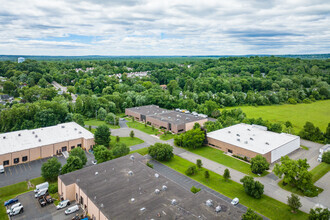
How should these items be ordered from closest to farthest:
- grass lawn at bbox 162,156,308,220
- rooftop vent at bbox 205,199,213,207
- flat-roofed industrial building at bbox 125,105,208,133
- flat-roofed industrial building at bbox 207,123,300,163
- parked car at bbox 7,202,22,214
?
rooftop vent at bbox 205,199,213,207 → parked car at bbox 7,202,22,214 → grass lawn at bbox 162,156,308,220 → flat-roofed industrial building at bbox 207,123,300,163 → flat-roofed industrial building at bbox 125,105,208,133

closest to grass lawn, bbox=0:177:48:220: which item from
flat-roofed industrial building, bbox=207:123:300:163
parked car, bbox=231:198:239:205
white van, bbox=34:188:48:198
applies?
white van, bbox=34:188:48:198

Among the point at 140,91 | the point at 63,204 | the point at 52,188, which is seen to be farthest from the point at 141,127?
the point at 140,91

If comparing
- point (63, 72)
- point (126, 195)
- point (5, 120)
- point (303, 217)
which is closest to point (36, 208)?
point (126, 195)

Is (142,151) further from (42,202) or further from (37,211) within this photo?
(37,211)

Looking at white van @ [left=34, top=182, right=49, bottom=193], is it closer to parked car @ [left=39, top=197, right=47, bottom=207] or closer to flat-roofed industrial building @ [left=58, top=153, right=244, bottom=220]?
parked car @ [left=39, top=197, right=47, bottom=207]

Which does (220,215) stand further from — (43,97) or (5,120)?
(43,97)
